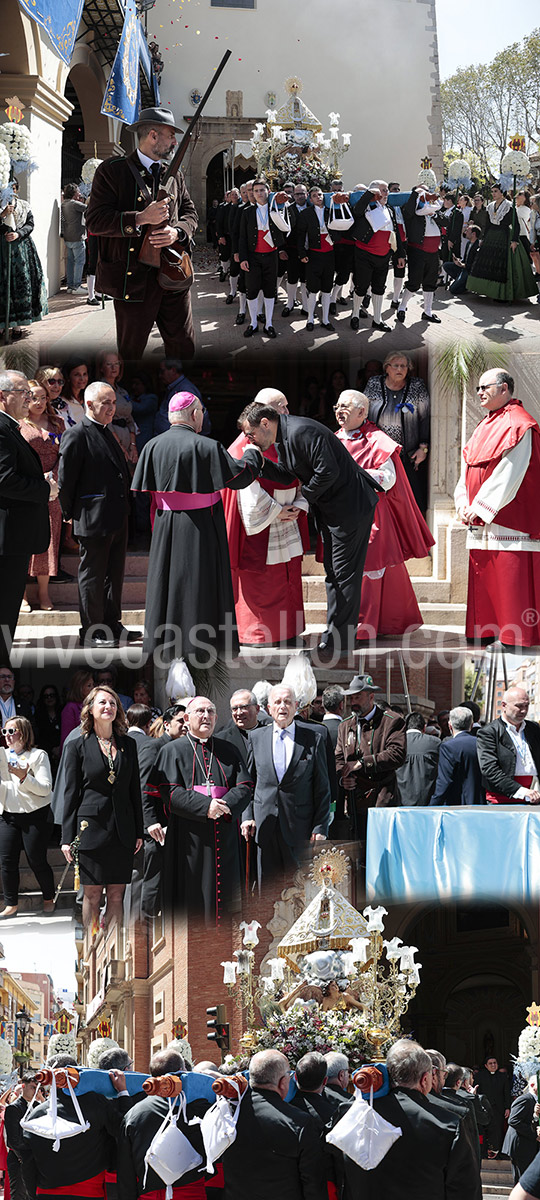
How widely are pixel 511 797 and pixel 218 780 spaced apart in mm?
1700

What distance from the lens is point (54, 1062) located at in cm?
626

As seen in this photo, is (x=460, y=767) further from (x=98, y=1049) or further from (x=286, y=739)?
(x=98, y=1049)

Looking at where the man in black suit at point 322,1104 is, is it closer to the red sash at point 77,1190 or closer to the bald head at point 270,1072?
A: the bald head at point 270,1072

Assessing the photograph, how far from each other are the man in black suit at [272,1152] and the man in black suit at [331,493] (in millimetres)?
2900

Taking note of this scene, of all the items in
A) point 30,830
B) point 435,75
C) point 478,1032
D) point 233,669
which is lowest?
point 478,1032

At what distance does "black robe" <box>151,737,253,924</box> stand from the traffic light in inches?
25.5

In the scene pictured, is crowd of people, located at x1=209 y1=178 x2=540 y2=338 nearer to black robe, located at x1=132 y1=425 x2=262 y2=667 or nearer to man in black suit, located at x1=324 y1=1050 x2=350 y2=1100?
black robe, located at x1=132 y1=425 x2=262 y2=667

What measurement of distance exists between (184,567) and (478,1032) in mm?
9765

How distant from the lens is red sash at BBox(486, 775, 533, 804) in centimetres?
803

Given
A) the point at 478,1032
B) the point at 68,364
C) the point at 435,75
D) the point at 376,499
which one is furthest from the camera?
the point at 478,1032

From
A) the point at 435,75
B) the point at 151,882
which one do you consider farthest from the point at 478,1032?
the point at 435,75

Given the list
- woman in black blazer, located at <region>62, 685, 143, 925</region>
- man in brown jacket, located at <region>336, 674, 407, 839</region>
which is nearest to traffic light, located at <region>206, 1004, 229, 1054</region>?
woman in black blazer, located at <region>62, 685, 143, 925</region>

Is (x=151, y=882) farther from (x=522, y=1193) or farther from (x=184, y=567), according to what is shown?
(x=522, y=1193)

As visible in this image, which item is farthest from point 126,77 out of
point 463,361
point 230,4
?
point 463,361
